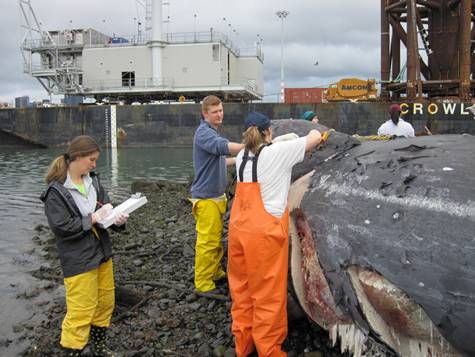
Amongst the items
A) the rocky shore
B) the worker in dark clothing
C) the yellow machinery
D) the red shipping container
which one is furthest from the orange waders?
the red shipping container

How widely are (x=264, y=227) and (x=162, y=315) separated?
2153 millimetres

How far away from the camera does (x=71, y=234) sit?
3885mm

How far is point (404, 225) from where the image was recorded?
323 cm

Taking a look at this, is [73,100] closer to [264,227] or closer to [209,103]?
[209,103]

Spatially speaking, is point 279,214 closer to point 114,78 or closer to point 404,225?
point 404,225

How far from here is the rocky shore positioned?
446 centimetres

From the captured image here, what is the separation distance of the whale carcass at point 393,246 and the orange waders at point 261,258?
0.27m

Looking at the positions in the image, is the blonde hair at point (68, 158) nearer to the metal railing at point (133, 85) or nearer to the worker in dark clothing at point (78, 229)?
the worker in dark clothing at point (78, 229)

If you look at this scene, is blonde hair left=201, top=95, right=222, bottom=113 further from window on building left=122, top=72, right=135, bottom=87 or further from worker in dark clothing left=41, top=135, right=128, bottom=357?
window on building left=122, top=72, right=135, bottom=87

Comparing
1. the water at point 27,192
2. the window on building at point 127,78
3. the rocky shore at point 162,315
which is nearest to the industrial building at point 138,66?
the window on building at point 127,78

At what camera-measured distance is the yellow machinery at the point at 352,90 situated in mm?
28781

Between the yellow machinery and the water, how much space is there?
945 centimetres

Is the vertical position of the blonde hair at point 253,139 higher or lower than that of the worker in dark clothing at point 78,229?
higher

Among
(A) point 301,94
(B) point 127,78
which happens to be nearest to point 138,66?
(B) point 127,78
